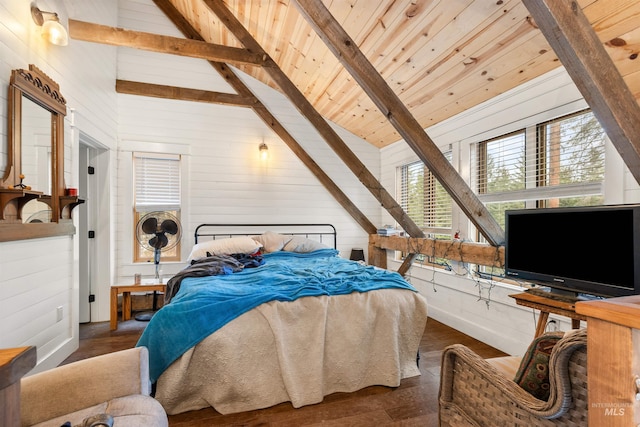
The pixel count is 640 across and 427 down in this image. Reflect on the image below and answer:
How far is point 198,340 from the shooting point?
1931mm

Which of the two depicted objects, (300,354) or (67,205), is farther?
(67,205)

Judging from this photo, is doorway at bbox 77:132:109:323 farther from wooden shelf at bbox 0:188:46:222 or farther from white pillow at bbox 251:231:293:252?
white pillow at bbox 251:231:293:252

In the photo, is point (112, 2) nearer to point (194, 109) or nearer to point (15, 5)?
point (194, 109)

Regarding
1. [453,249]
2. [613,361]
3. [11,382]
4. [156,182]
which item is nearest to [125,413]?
[11,382]

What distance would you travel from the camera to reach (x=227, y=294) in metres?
2.18

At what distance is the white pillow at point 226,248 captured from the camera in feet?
12.4

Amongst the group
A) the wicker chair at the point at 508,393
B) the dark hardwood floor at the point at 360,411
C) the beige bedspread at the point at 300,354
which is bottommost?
the dark hardwood floor at the point at 360,411

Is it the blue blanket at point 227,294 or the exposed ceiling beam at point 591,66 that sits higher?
the exposed ceiling beam at point 591,66

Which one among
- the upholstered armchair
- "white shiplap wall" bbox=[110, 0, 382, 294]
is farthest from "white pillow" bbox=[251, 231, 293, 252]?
the upholstered armchair

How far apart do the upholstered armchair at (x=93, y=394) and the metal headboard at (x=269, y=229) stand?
128 inches

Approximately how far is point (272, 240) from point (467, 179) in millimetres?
Answer: 2552

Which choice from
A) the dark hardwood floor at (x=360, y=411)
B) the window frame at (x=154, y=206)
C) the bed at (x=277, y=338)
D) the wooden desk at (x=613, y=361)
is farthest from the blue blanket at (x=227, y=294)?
the window frame at (x=154, y=206)

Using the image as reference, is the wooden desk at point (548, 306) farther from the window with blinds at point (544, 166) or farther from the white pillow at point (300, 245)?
the white pillow at point (300, 245)

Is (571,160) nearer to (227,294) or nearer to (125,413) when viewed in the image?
(227,294)
